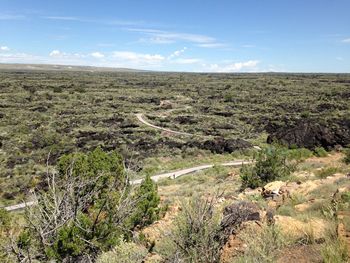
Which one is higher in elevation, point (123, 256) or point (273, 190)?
point (123, 256)

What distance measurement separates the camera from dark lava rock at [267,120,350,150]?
117 feet

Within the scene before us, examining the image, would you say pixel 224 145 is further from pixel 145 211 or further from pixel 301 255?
pixel 301 255

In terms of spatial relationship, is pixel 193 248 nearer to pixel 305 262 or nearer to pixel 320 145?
pixel 305 262

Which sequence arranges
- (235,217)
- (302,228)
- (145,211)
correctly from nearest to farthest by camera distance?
(302,228) < (235,217) < (145,211)

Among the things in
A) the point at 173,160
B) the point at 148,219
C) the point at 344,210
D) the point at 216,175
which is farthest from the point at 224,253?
the point at 173,160

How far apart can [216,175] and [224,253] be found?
1826 cm

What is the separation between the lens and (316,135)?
121 ft

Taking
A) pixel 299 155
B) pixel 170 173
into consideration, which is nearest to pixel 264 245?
pixel 299 155

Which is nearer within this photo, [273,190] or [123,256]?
[123,256]

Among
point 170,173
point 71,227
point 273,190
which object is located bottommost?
point 170,173

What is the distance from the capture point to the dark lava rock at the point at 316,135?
35562mm

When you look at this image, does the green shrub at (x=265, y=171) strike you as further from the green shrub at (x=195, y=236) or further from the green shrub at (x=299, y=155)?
the green shrub at (x=195, y=236)

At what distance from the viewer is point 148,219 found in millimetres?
12773

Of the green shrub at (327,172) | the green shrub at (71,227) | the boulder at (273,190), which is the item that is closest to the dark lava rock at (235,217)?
the green shrub at (71,227)
